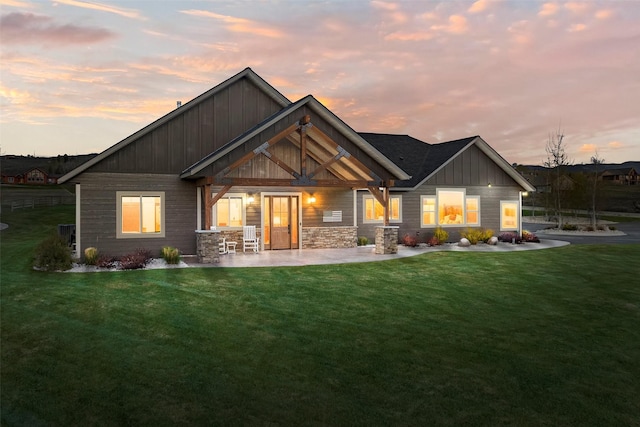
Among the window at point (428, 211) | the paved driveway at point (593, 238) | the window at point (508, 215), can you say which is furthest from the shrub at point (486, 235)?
the paved driveway at point (593, 238)

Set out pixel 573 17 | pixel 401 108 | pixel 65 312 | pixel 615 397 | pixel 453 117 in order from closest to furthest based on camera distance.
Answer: pixel 615 397 → pixel 65 312 → pixel 573 17 → pixel 401 108 → pixel 453 117

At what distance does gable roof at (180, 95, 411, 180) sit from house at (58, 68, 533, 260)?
0.13 feet

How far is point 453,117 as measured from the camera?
30.0 metres

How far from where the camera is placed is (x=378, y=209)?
21734 millimetres

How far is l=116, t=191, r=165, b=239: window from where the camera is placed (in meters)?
16.3

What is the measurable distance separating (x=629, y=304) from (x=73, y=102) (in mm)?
23663

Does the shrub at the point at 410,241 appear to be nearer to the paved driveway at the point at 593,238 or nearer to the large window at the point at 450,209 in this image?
the large window at the point at 450,209

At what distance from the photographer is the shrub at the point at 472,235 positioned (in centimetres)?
2178

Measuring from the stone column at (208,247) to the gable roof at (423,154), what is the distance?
10106 mm

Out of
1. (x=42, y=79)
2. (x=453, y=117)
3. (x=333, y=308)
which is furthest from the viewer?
(x=453, y=117)

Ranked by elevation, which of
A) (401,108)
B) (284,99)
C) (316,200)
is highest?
(401,108)

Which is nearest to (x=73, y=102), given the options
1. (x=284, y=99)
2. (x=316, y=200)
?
(x=284, y=99)

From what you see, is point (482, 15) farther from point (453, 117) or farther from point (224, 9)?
point (453, 117)

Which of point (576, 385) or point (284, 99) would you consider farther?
point (284, 99)
